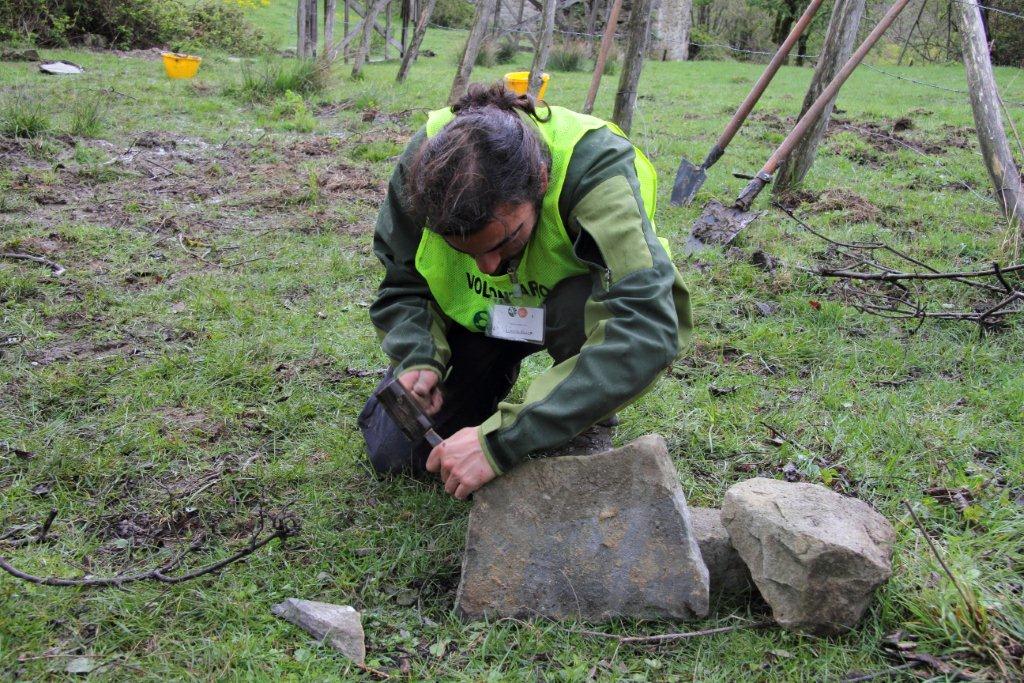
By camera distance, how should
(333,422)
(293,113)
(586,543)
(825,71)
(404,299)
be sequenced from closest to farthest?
(586,543) → (404,299) → (333,422) → (825,71) → (293,113)

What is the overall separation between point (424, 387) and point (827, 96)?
438 cm

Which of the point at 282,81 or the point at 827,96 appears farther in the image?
the point at 282,81

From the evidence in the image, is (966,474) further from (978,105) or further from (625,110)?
(625,110)

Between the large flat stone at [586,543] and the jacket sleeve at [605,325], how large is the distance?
173 mm

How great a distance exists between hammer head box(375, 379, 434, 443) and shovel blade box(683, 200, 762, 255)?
3.10 m

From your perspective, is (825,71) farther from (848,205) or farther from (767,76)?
(848,205)

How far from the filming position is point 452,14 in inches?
1054

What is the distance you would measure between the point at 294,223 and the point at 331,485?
312 cm

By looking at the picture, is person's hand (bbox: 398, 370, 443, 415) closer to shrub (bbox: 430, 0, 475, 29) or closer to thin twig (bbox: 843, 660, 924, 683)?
thin twig (bbox: 843, 660, 924, 683)

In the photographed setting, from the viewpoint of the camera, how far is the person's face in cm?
217

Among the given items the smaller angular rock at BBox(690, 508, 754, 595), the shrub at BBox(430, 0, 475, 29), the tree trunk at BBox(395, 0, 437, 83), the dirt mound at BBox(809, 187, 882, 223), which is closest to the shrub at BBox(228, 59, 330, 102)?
the tree trunk at BBox(395, 0, 437, 83)

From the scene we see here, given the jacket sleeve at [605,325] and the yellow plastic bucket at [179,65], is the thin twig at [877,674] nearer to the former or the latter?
the jacket sleeve at [605,325]

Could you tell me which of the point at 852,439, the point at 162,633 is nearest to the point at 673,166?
the point at 852,439

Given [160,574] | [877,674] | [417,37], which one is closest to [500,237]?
→ [160,574]
